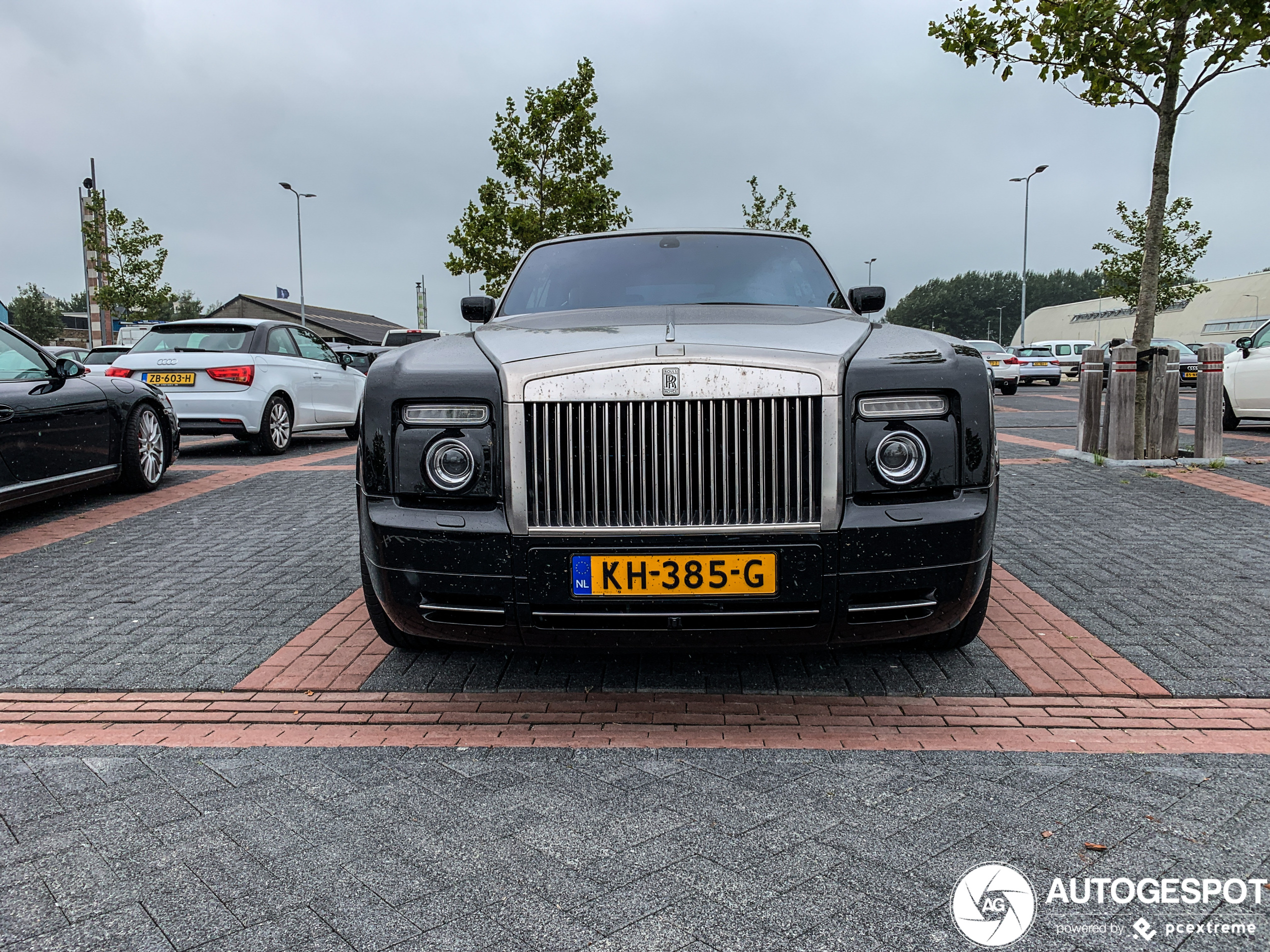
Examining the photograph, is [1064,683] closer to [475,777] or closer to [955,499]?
[955,499]

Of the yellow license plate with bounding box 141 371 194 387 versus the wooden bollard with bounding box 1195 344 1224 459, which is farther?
the yellow license plate with bounding box 141 371 194 387

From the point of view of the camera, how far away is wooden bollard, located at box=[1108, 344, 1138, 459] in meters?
9.16

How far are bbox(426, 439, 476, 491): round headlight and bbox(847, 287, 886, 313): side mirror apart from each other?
2.31 m

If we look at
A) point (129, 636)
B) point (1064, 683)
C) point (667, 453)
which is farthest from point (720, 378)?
point (129, 636)

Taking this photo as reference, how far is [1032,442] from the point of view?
12.3 metres

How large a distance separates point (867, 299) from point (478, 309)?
75.3 inches

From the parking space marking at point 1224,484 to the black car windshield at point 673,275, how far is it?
500 cm

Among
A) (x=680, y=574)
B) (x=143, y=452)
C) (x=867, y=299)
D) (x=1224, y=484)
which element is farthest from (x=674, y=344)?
(x=1224, y=484)

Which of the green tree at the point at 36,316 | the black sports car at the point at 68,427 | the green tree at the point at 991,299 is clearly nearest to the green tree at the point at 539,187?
the black sports car at the point at 68,427

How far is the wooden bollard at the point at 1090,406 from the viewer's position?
9820 millimetres

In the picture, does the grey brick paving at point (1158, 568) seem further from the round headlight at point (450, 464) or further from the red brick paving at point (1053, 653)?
the round headlight at point (450, 464)

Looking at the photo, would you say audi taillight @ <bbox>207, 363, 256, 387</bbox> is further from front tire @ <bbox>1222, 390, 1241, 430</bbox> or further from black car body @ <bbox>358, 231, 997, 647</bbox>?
front tire @ <bbox>1222, 390, 1241, 430</bbox>

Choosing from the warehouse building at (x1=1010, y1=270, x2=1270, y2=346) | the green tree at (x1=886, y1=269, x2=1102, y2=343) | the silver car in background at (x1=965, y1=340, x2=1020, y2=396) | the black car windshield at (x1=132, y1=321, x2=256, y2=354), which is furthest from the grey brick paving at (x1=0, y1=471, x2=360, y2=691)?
the green tree at (x1=886, y1=269, x2=1102, y2=343)

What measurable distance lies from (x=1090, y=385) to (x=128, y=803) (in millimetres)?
9799
